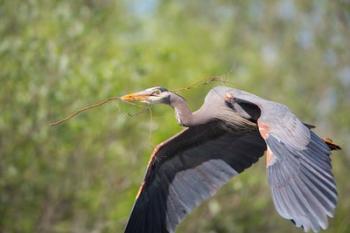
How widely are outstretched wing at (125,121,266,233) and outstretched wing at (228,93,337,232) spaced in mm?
873

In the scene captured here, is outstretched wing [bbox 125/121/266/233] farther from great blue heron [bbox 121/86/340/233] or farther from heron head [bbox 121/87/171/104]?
heron head [bbox 121/87/171/104]

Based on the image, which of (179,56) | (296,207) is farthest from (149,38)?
(296,207)

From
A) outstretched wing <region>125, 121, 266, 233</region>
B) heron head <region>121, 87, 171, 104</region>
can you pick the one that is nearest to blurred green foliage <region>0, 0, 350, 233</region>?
outstretched wing <region>125, 121, 266, 233</region>

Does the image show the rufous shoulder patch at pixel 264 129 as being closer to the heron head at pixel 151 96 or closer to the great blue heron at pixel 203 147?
the great blue heron at pixel 203 147

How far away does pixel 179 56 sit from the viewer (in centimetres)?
1930

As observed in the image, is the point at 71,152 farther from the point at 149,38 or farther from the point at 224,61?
the point at 224,61

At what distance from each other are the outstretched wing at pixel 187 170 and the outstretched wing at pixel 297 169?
87cm

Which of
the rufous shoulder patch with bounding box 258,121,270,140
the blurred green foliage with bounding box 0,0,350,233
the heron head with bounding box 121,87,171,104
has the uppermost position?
the rufous shoulder patch with bounding box 258,121,270,140

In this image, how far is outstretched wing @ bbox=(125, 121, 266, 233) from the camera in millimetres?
8938

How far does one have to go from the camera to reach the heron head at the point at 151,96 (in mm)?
8672

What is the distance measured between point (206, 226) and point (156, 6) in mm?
12551

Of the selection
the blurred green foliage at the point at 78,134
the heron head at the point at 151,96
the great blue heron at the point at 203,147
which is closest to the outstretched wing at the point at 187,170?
the great blue heron at the point at 203,147

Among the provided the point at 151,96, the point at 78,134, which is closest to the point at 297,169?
the point at 151,96

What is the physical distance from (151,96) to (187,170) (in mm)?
894
